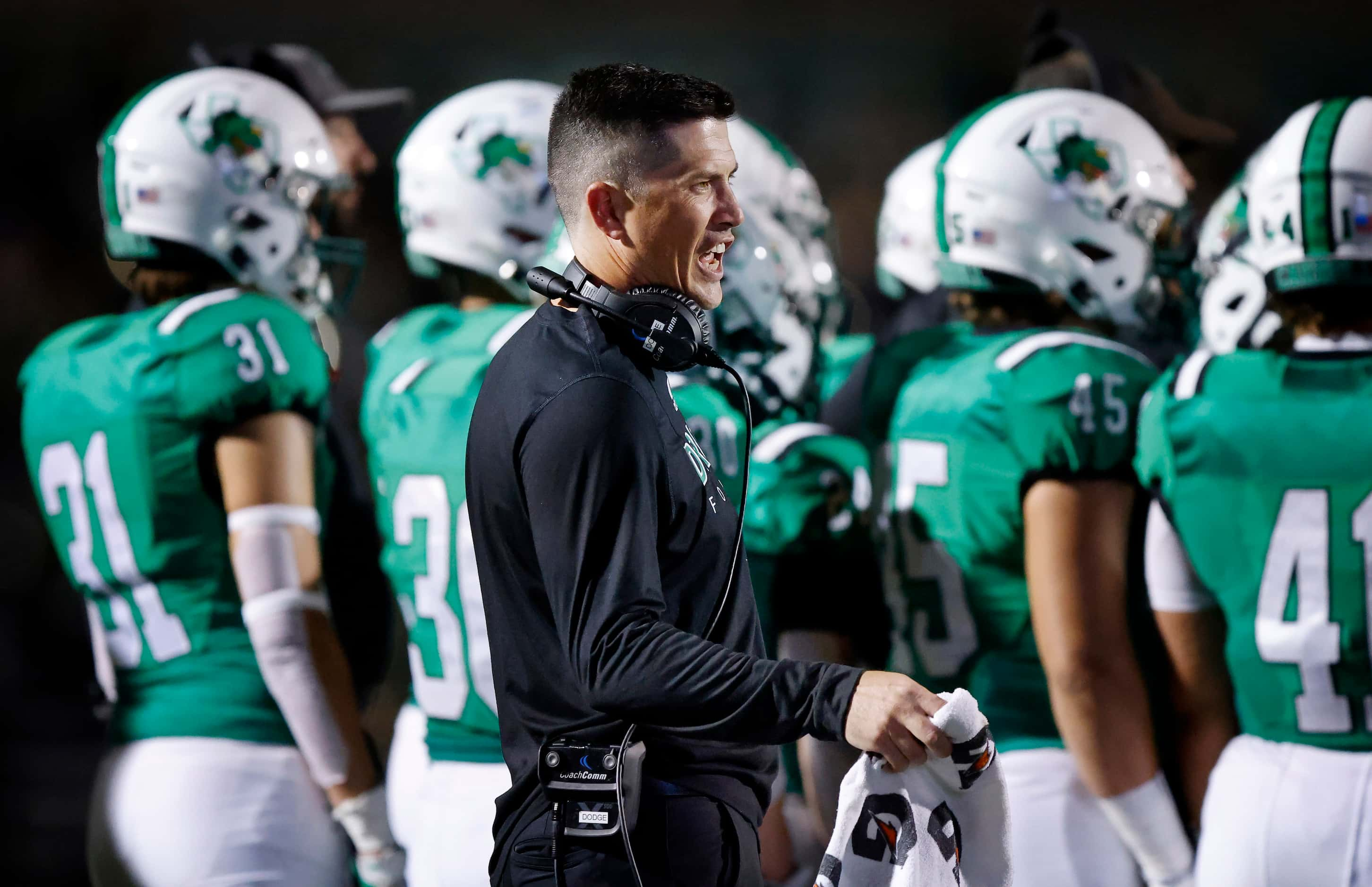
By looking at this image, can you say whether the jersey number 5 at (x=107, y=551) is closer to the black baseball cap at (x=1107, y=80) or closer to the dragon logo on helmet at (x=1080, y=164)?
the dragon logo on helmet at (x=1080, y=164)

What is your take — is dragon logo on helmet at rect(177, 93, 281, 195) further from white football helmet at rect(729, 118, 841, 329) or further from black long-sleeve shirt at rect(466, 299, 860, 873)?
black long-sleeve shirt at rect(466, 299, 860, 873)

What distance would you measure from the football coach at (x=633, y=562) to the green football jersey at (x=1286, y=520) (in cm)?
129

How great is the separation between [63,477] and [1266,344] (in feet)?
7.80

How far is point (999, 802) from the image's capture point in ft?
4.56

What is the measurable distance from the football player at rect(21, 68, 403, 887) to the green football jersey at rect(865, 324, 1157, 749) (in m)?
1.12

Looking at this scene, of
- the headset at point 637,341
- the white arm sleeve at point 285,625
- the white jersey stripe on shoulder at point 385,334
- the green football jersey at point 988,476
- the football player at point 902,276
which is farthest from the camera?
the football player at point 902,276

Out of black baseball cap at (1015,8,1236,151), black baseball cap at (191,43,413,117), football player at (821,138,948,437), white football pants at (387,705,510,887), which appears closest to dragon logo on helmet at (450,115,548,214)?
black baseball cap at (191,43,413,117)

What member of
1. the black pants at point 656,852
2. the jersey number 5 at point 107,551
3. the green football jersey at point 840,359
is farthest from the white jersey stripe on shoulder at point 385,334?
the black pants at point 656,852

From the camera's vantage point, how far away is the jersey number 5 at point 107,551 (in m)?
2.88

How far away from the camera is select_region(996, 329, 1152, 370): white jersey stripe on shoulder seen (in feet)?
8.84

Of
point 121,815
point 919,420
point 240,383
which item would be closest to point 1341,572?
point 919,420

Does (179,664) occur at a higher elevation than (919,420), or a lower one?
lower

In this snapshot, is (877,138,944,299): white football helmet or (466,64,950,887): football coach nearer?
(466,64,950,887): football coach

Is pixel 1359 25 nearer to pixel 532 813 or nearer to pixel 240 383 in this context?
pixel 240 383
